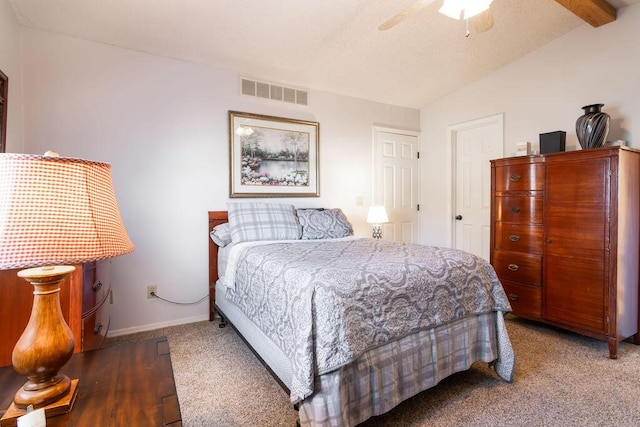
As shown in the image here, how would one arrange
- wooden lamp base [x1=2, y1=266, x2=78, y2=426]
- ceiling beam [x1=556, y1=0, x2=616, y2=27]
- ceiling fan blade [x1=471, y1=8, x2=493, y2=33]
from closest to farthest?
wooden lamp base [x1=2, y1=266, x2=78, y2=426], ceiling fan blade [x1=471, y1=8, x2=493, y2=33], ceiling beam [x1=556, y1=0, x2=616, y2=27]

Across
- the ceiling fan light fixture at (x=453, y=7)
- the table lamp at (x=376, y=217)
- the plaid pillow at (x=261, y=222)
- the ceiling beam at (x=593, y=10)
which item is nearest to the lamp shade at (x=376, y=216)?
the table lamp at (x=376, y=217)

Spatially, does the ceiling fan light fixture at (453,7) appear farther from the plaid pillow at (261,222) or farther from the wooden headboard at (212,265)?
the wooden headboard at (212,265)

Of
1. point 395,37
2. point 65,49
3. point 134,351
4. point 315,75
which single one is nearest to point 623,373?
point 134,351

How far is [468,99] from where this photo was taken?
13.2ft

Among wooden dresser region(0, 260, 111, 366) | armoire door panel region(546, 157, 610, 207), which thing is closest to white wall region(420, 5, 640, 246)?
armoire door panel region(546, 157, 610, 207)

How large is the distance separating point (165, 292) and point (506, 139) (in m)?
3.90

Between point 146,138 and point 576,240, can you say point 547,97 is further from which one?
point 146,138

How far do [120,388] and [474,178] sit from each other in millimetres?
4081

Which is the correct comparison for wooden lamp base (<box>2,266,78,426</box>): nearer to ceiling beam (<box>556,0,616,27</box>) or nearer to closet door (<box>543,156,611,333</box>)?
closet door (<box>543,156,611,333</box>)

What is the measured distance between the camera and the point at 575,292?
258 centimetres

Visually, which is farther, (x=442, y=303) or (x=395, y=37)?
(x=395, y=37)

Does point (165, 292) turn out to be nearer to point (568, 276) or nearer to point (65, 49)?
point (65, 49)

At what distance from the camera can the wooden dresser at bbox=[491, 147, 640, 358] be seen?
2.40 m

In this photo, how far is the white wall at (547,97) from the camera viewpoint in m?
2.78
